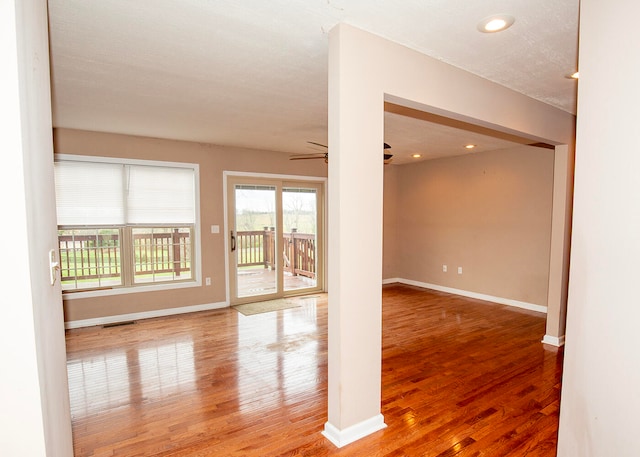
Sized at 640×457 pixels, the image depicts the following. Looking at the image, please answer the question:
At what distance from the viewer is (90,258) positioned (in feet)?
14.6

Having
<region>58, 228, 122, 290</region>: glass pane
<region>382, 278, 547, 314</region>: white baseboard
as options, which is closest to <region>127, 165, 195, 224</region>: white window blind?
<region>58, 228, 122, 290</region>: glass pane

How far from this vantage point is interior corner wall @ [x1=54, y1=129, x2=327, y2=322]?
4332mm

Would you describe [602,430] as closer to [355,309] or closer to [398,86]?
[355,309]

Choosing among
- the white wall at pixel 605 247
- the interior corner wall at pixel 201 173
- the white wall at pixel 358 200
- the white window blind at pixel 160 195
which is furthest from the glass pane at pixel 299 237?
the white wall at pixel 605 247

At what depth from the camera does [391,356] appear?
135 inches

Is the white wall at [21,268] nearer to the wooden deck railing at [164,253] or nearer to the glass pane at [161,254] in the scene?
the wooden deck railing at [164,253]

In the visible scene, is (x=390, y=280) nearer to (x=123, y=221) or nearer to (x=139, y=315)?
(x=139, y=315)

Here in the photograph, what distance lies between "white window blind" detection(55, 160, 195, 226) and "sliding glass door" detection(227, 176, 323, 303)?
0.71 meters

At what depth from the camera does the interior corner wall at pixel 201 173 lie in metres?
4.33

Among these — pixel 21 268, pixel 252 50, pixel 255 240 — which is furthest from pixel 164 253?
pixel 21 268

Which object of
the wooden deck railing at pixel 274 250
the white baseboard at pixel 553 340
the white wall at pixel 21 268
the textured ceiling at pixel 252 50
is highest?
the textured ceiling at pixel 252 50

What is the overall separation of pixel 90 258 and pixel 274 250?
2.61 metres

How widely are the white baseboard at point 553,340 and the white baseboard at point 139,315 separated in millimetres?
4291

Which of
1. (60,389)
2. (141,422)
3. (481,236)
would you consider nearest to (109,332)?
(141,422)
